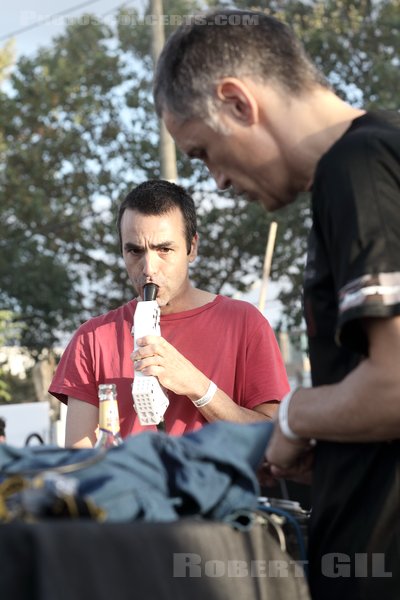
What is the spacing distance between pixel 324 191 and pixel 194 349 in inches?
67.8

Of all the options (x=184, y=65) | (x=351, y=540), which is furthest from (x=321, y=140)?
(x=351, y=540)

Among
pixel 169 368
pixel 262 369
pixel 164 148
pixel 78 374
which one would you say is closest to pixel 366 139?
pixel 169 368

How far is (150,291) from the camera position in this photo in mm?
3467

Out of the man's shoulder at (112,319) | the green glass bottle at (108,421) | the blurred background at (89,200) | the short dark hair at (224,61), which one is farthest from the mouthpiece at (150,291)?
the blurred background at (89,200)

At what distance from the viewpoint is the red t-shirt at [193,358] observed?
3.36 m

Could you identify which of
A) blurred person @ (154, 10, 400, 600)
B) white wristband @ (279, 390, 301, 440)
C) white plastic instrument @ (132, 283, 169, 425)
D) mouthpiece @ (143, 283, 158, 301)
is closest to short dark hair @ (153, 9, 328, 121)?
blurred person @ (154, 10, 400, 600)

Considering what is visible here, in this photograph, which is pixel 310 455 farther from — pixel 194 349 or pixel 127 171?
pixel 127 171

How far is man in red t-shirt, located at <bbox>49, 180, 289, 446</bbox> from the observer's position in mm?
3326

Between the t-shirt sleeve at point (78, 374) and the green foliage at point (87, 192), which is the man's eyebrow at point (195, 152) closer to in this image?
the t-shirt sleeve at point (78, 374)

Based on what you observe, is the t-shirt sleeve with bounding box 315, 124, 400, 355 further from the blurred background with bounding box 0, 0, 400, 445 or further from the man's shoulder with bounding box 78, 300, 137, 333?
the blurred background with bounding box 0, 0, 400, 445

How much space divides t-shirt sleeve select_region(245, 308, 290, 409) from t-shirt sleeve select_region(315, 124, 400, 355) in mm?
1585

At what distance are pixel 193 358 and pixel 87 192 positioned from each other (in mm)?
19947

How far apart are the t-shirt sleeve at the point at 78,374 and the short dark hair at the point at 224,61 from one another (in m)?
1.64

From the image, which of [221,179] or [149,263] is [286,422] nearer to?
[221,179]
